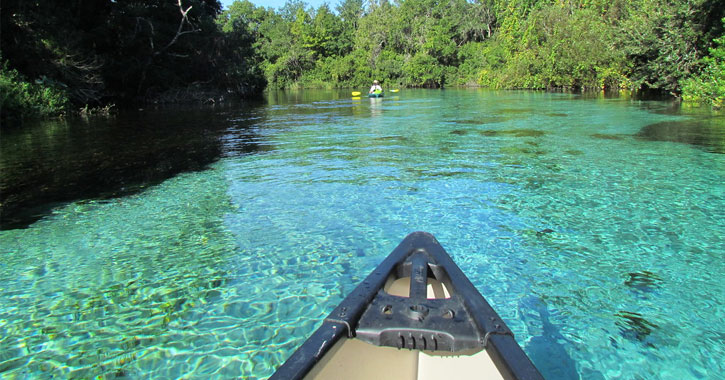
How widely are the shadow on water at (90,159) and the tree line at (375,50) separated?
4926 millimetres

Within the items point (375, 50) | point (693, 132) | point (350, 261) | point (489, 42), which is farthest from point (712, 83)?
point (375, 50)

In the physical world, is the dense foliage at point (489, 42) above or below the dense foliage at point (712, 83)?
above

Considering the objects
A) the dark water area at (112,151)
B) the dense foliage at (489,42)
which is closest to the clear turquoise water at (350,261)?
the dark water area at (112,151)

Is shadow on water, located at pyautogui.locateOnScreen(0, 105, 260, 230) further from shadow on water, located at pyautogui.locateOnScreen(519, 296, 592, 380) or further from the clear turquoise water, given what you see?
shadow on water, located at pyautogui.locateOnScreen(519, 296, 592, 380)

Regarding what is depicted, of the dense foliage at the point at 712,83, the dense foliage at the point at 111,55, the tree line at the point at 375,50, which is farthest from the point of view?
the tree line at the point at 375,50

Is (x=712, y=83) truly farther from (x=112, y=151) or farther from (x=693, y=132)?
(x=112, y=151)

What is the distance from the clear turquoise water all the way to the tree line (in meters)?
13.8

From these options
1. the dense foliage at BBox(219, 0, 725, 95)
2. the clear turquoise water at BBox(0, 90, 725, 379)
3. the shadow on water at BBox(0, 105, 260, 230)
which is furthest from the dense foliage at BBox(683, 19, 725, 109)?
the shadow on water at BBox(0, 105, 260, 230)

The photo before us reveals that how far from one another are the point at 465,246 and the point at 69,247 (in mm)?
4258

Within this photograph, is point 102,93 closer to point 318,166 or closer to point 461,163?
point 318,166

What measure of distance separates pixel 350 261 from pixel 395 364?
2139mm

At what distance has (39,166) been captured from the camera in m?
8.45

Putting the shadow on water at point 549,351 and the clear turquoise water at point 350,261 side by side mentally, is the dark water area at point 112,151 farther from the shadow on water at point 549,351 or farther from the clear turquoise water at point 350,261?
the shadow on water at point 549,351

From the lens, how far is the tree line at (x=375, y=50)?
17.5 metres
